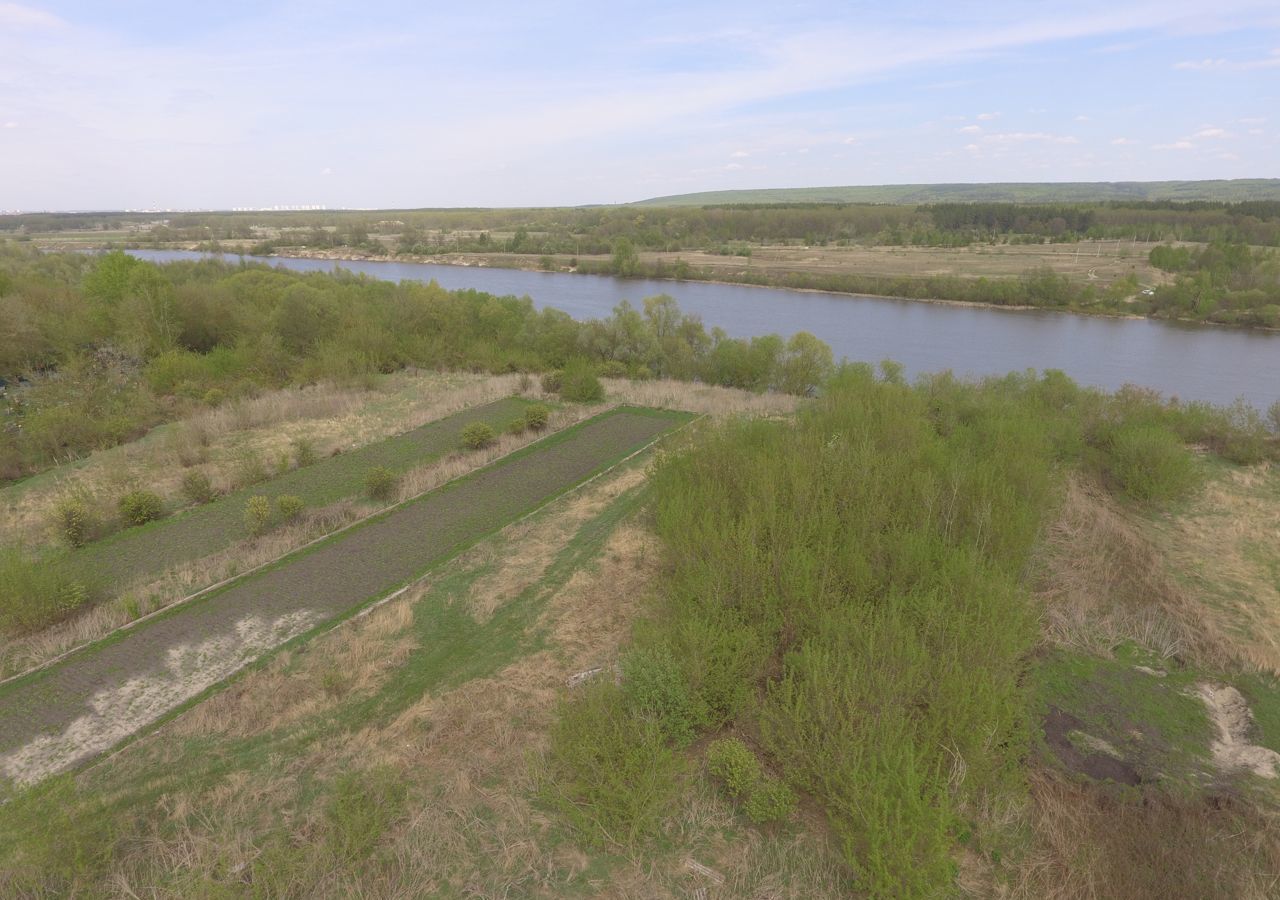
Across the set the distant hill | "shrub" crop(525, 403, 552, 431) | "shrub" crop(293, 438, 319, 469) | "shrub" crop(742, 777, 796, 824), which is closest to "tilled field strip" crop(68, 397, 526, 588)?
"shrub" crop(293, 438, 319, 469)

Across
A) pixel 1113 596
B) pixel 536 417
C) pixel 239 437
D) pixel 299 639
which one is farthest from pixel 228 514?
pixel 1113 596

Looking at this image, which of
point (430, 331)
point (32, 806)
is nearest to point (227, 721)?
point (32, 806)

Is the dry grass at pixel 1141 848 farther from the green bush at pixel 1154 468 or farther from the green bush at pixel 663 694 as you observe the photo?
the green bush at pixel 1154 468

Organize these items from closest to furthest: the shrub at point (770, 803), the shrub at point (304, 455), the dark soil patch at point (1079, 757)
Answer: the shrub at point (770, 803) → the dark soil patch at point (1079, 757) → the shrub at point (304, 455)

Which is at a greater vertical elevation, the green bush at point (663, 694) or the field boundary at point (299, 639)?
the green bush at point (663, 694)

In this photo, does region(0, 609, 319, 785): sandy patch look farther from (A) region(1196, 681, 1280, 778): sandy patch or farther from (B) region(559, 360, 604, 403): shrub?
(B) region(559, 360, 604, 403): shrub

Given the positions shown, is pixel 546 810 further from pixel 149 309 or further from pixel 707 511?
pixel 149 309

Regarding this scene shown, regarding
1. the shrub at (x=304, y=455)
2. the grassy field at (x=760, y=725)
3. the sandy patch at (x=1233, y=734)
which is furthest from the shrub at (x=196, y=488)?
the sandy patch at (x=1233, y=734)
